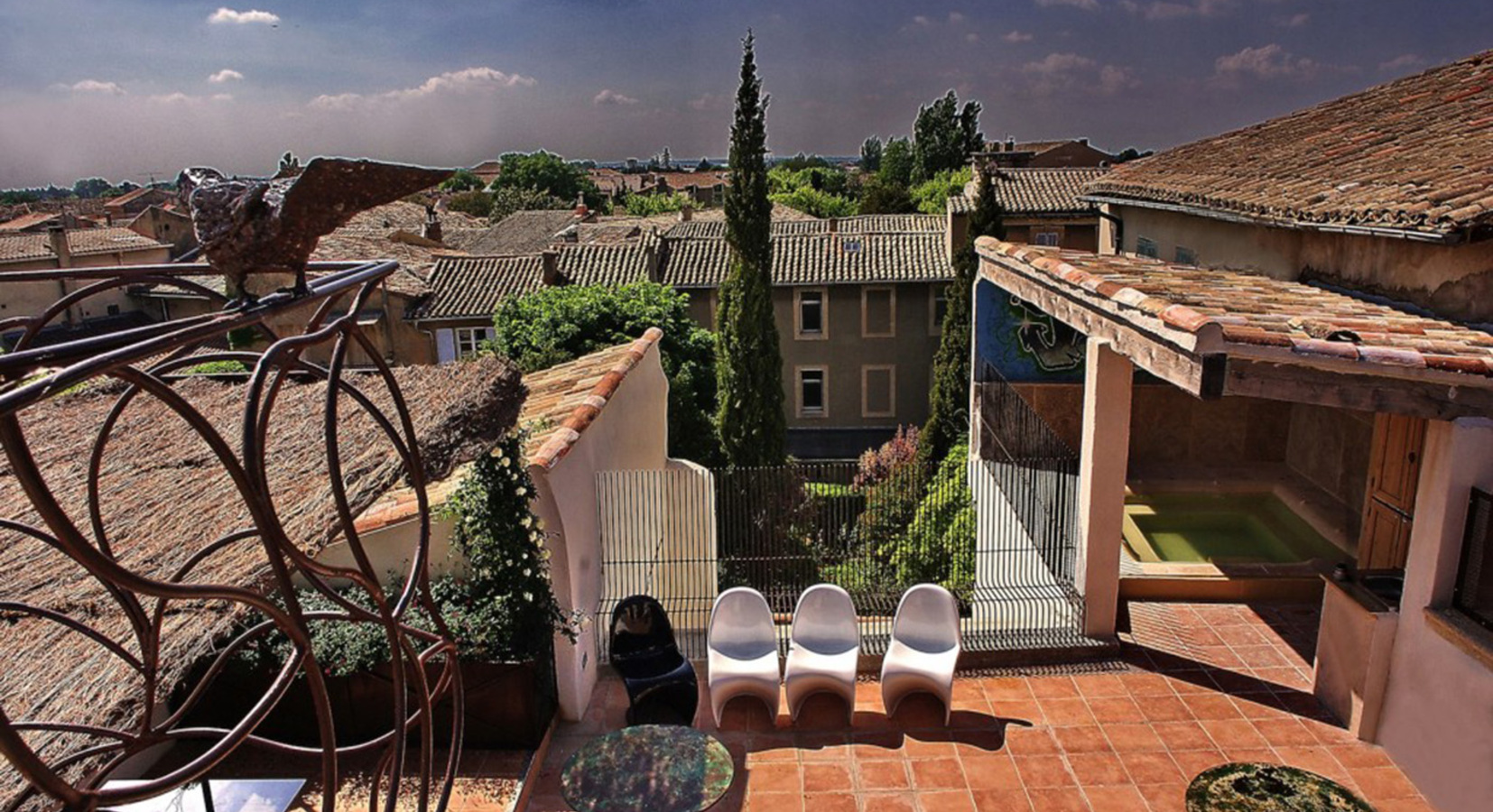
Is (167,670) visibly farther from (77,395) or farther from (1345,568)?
(1345,568)

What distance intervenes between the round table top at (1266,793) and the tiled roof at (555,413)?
194 inches

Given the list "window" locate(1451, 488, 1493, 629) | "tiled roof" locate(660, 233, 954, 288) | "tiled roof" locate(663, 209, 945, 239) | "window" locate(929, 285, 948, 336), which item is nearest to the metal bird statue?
"window" locate(1451, 488, 1493, 629)

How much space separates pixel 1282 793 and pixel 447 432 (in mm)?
5360

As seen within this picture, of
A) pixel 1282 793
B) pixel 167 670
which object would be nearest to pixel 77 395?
pixel 167 670

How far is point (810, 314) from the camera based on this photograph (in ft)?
95.9

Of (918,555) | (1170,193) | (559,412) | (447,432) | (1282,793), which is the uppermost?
(1170,193)

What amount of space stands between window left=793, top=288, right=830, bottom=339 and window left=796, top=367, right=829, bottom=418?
117 cm

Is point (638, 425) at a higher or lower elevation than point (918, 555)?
higher

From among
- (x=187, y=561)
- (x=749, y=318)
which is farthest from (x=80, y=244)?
(x=187, y=561)

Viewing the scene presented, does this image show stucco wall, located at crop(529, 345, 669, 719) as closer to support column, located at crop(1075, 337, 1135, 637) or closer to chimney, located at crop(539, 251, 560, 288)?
support column, located at crop(1075, 337, 1135, 637)

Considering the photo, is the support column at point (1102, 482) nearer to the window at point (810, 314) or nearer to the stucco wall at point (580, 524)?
the stucco wall at point (580, 524)

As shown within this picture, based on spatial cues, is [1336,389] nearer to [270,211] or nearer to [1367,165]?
[1367,165]

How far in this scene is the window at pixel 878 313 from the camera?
28.7 meters

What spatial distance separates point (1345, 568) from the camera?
7.66 m
